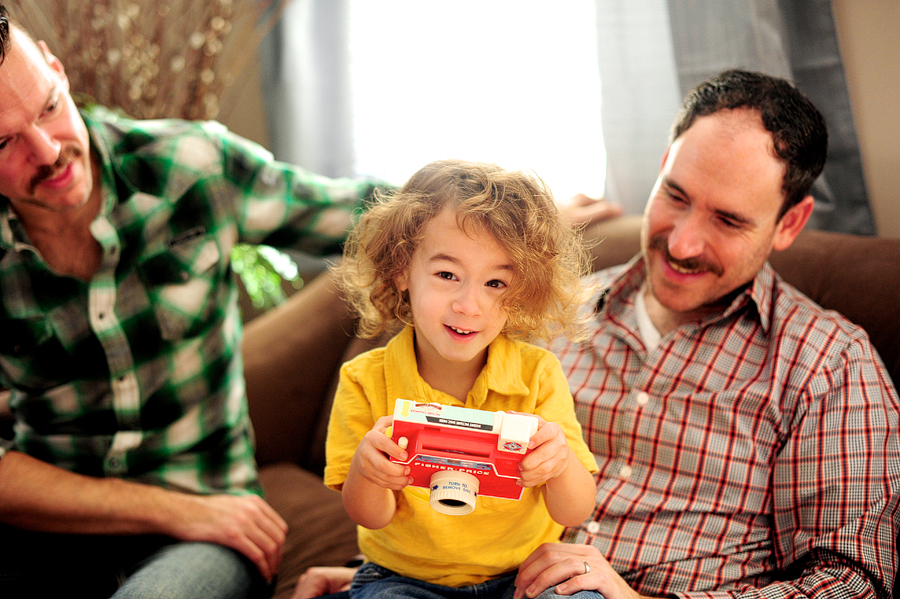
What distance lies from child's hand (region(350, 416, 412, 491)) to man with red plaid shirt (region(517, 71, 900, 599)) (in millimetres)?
395

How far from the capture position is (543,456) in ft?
2.58

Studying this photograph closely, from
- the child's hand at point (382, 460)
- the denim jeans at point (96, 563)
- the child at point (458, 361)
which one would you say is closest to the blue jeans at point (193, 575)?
the denim jeans at point (96, 563)

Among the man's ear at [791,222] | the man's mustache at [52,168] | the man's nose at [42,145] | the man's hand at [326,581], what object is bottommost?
the man's hand at [326,581]

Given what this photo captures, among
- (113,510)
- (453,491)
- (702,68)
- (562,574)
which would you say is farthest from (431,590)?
(702,68)

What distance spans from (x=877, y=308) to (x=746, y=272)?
0.90 feet

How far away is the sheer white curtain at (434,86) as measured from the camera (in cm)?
208

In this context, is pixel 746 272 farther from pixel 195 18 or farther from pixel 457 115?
pixel 195 18

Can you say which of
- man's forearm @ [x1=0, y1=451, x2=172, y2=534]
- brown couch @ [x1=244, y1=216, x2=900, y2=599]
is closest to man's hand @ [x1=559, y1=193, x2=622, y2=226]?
brown couch @ [x1=244, y1=216, x2=900, y2=599]

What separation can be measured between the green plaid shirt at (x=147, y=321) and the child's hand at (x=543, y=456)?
89 cm

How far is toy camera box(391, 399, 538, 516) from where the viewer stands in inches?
30.0

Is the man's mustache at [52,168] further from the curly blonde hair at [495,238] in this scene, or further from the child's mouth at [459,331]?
the child's mouth at [459,331]

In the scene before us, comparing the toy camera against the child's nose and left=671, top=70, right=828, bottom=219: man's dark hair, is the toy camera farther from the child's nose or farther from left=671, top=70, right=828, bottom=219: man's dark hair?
left=671, top=70, right=828, bottom=219: man's dark hair

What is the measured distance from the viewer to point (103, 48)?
7.51 ft

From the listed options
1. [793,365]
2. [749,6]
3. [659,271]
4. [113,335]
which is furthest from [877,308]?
[113,335]
